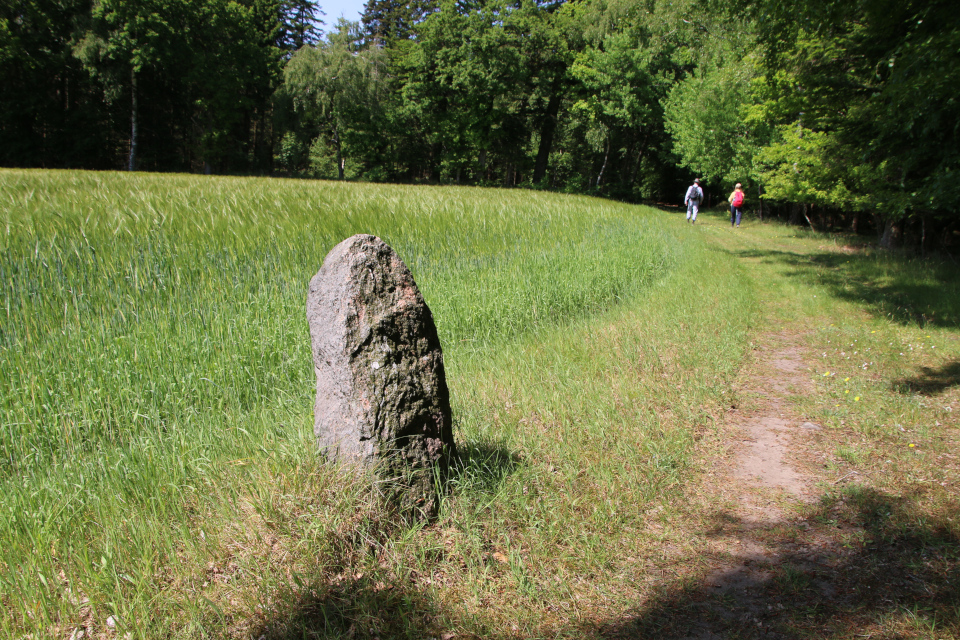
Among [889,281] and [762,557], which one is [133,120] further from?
[762,557]

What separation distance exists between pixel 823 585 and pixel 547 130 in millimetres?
48080

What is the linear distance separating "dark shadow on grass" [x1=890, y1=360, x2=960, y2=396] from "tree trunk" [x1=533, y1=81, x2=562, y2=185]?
132 feet

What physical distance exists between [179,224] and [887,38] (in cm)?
1251

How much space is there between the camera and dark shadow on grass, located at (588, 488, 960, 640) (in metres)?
2.91

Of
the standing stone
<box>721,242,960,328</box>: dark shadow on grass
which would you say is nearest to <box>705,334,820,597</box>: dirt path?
the standing stone

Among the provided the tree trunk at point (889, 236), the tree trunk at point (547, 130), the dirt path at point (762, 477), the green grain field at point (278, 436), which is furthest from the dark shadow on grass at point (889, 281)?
the tree trunk at point (547, 130)

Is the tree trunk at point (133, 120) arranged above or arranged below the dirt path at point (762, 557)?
above

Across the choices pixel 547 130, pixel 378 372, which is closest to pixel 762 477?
pixel 378 372

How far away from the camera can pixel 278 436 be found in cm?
400

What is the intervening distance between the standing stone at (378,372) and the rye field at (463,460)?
204 millimetres

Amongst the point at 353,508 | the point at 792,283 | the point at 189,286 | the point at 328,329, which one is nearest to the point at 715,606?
the point at 353,508

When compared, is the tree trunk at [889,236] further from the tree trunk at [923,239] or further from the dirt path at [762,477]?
the dirt path at [762,477]

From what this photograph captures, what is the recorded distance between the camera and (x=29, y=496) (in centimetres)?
341

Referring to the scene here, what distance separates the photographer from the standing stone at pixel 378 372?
3.19 meters
